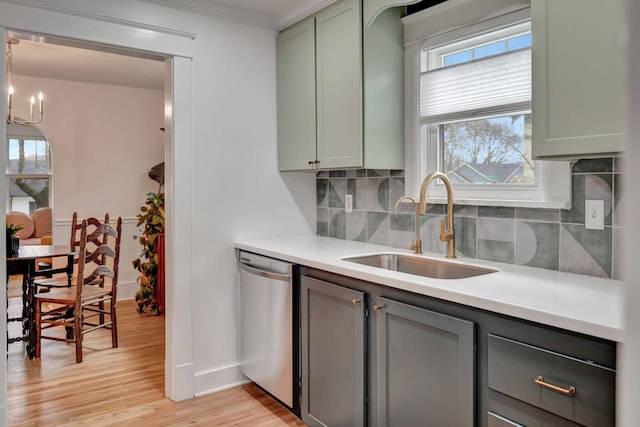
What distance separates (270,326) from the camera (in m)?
2.66

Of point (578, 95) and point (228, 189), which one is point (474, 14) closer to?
point (578, 95)

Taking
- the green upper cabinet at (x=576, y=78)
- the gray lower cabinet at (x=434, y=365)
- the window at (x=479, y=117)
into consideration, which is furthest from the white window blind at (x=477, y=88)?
the gray lower cabinet at (x=434, y=365)

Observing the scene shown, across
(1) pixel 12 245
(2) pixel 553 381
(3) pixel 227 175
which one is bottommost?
(2) pixel 553 381

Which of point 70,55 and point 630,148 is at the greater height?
point 70,55

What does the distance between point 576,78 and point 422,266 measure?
3.76 feet

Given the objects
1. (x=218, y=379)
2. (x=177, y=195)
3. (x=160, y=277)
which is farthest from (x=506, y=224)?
(x=160, y=277)

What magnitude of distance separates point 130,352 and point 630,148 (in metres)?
3.83

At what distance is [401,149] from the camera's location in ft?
8.81

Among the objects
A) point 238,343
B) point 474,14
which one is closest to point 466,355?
point 474,14

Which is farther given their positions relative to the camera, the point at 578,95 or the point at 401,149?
the point at 401,149

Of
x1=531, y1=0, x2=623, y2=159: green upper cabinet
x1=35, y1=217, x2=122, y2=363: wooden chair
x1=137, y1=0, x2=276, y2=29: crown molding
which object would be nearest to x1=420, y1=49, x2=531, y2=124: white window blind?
x1=531, y1=0, x2=623, y2=159: green upper cabinet

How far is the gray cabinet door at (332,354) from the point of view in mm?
2045

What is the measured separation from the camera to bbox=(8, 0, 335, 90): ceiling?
2854mm

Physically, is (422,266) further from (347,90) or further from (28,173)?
(28,173)
